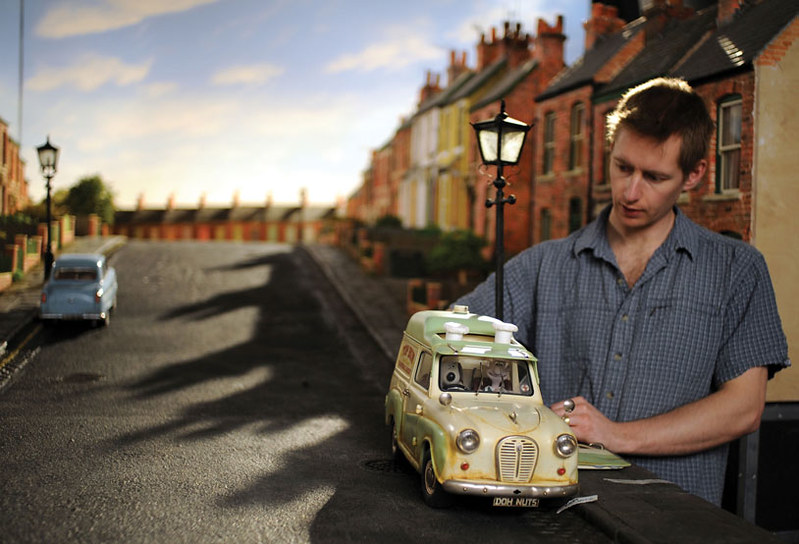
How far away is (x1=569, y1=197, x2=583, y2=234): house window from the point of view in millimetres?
24453

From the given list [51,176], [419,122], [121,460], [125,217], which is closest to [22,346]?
[51,176]

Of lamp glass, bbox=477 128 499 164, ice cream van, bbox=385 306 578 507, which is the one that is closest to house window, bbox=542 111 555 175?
lamp glass, bbox=477 128 499 164

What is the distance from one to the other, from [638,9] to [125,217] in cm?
6740

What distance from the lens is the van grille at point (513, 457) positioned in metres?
5.70

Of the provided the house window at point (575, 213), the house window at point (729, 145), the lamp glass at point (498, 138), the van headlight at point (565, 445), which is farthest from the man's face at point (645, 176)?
the house window at point (575, 213)

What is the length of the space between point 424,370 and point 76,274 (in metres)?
14.1

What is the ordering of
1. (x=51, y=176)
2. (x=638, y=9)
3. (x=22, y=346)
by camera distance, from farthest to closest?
(x=638, y=9), (x=51, y=176), (x=22, y=346)

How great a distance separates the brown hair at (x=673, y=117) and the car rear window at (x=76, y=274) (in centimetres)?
1728

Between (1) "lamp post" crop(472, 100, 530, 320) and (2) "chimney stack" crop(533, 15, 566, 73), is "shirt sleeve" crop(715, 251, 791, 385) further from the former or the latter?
(2) "chimney stack" crop(533, 15, 566, 73)

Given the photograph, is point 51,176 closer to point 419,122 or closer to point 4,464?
point 4,464

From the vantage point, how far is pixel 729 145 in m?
16.9

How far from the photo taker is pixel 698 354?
3.65 m

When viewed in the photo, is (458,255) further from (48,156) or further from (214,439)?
(214,439)

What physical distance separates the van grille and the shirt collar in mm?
2182
